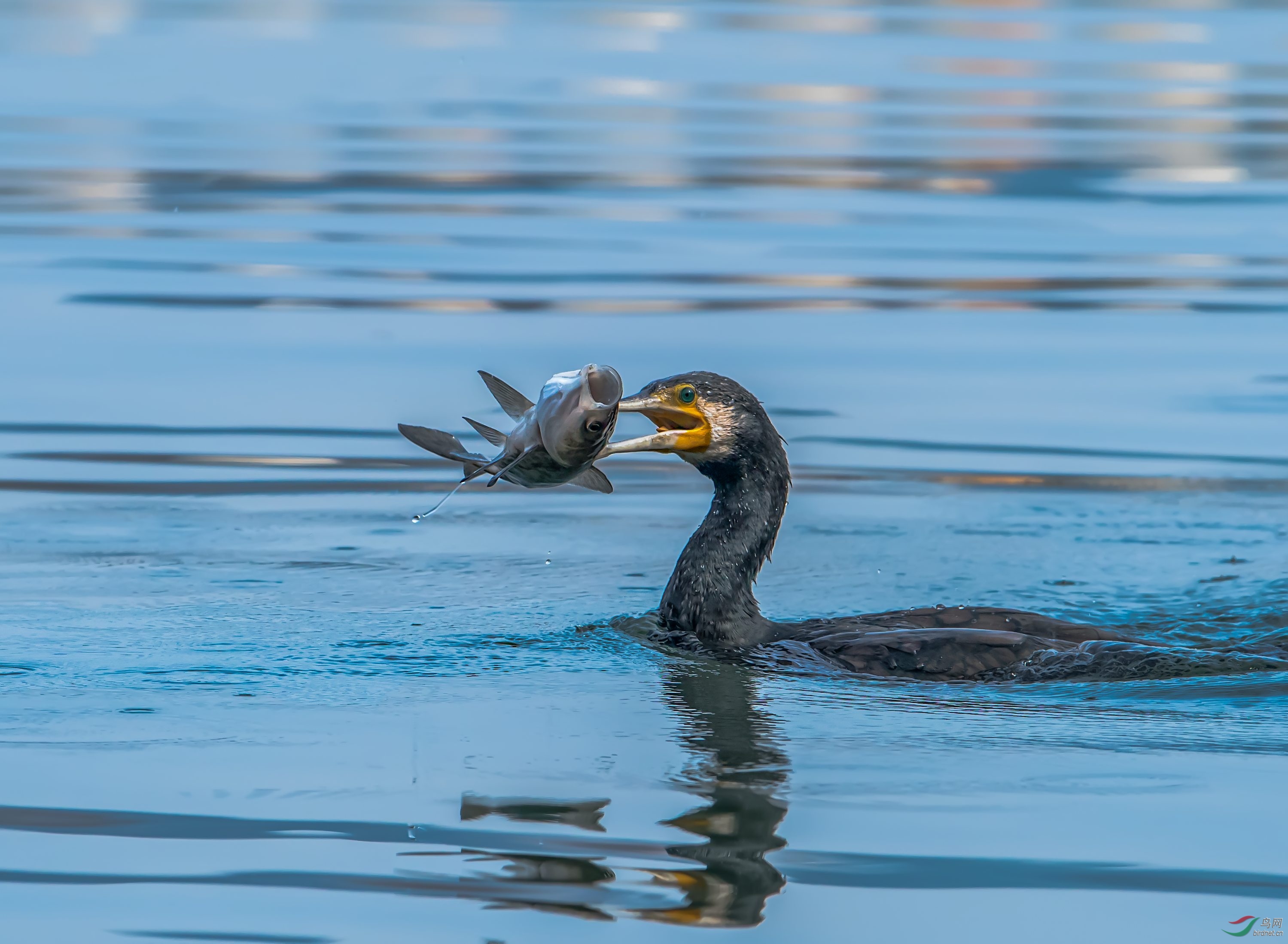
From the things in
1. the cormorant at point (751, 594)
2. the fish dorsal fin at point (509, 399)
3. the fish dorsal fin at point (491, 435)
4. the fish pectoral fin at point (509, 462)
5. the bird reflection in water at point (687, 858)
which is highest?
the fish dorsal fin at point (509, 399)

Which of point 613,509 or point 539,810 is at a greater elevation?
point 613,509

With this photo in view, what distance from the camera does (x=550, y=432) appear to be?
6.15 meters

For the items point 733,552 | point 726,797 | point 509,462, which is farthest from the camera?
point 733,552

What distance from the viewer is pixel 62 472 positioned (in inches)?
400

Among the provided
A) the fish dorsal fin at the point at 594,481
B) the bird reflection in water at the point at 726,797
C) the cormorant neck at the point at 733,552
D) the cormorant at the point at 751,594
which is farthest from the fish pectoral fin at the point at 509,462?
the cormorant neck at the point at 733,552

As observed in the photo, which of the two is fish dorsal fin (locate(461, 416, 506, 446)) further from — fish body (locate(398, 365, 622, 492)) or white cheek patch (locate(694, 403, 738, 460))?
white cheek patch (locate(694, 403, 738, 460))

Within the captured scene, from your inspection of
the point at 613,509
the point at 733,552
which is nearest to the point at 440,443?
the point at 733,552

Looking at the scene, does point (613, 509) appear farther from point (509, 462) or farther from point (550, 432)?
point (550, 432)

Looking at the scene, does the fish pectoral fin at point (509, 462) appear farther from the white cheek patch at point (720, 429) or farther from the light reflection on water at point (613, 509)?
the white cheek patch at point (720, 429)

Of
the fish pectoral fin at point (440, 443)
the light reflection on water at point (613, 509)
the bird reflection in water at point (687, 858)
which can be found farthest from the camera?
the fish pectoral fin at point (440, 443)

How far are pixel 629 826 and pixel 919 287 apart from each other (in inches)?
404

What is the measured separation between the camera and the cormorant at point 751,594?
697 centimetres

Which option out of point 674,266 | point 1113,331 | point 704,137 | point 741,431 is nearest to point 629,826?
point 741,431

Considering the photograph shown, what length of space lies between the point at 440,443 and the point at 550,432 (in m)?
0.36
